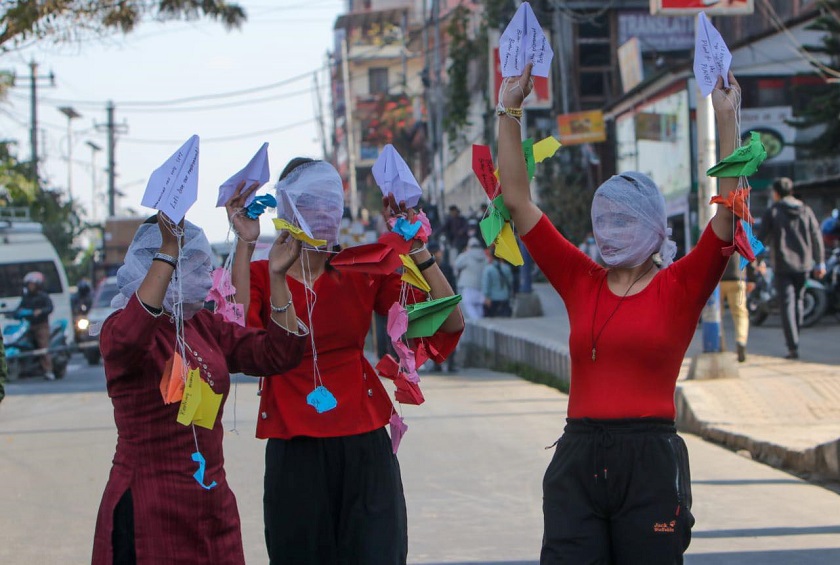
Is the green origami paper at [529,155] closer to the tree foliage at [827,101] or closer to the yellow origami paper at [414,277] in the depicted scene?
the yellow origami paper at [414,277]

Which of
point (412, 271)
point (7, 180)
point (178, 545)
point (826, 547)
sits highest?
point (7, 180)

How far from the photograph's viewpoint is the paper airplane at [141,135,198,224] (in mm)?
3393

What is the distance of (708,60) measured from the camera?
387 centimetres

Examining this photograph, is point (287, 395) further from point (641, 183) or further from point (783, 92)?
point (783, 92)

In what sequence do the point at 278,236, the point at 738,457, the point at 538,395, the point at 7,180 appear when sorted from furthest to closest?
the point at 7,180 → the point at 538,395 → the point at 738,457 → the point at 278,236

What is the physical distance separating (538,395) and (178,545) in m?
9.90

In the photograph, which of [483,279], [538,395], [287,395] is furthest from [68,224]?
[287,395]

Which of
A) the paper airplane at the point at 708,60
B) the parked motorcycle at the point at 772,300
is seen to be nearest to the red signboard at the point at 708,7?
the parked motorcycle at the point at 772,300

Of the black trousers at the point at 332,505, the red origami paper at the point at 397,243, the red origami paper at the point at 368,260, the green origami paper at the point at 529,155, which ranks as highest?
the green origami paper at the point at 529,155

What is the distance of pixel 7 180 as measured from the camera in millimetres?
28734

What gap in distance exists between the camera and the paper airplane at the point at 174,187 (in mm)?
3393

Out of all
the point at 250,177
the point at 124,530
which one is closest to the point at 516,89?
the point at 250,177

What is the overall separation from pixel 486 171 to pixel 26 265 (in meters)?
17.8

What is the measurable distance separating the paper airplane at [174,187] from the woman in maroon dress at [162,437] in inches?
2.5
